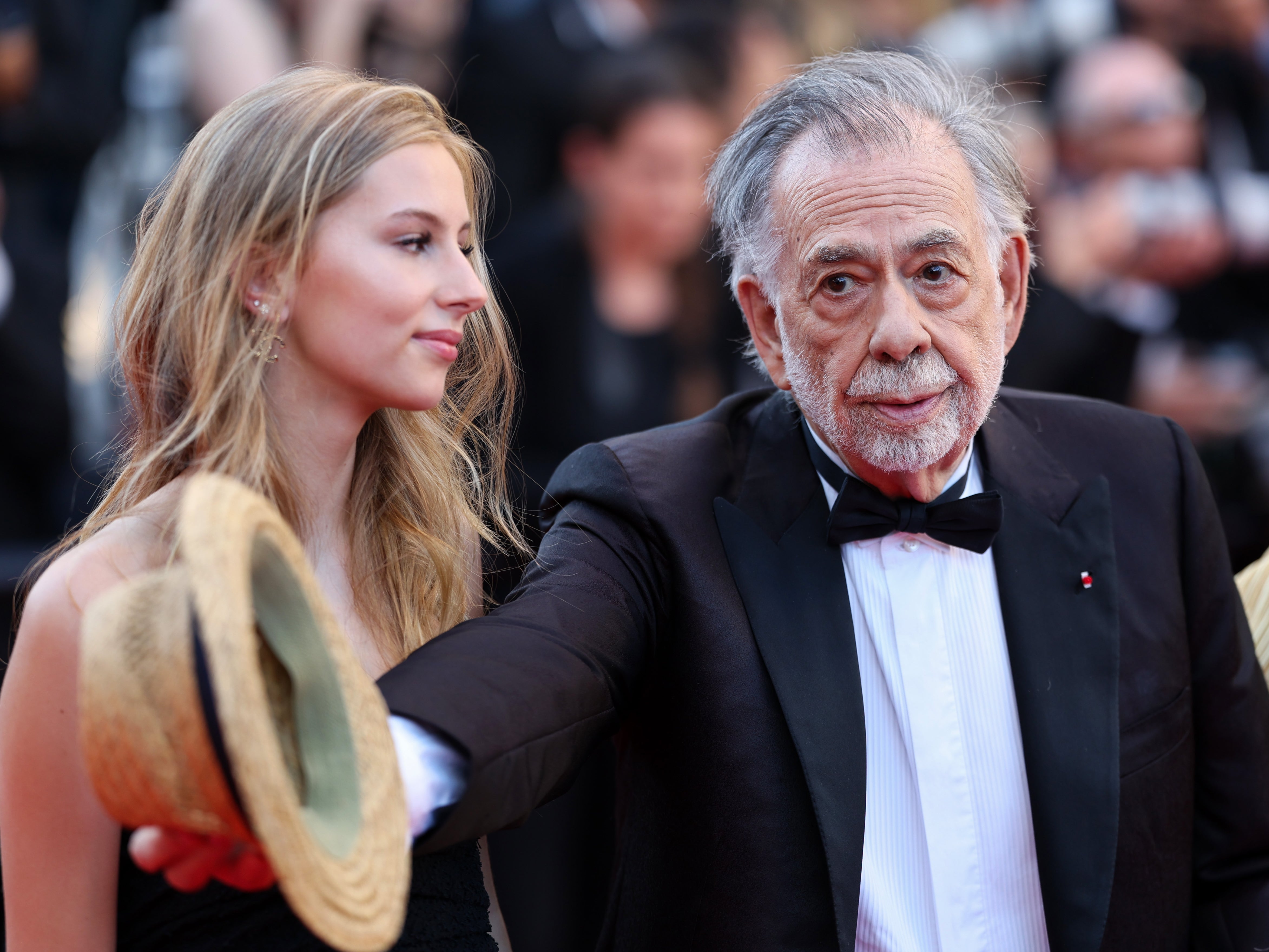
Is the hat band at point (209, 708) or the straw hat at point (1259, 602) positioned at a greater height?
the hat band at point (209, 708)

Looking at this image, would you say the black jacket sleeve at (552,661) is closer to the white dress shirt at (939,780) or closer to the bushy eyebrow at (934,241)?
the white dress shirt at (939,780)

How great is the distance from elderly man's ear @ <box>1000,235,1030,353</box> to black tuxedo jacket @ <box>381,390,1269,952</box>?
22 centimetres

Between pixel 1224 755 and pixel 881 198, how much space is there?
3.64 ft

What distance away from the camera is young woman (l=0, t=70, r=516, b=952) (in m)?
1.85

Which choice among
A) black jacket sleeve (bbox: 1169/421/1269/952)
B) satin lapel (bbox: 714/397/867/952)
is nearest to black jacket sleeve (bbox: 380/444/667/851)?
satin lapel (bbox: 714/397/867/952)

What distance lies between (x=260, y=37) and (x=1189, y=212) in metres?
3.24

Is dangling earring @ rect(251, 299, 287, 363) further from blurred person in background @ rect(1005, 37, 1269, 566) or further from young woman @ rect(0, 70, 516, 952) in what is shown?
blurred person in background @ rect(1005, 37, 1269, 566)

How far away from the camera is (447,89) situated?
4.36 m

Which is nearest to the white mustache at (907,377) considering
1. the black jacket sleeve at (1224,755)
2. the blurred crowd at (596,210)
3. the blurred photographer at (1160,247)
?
the black jacket sleeve at (1224,755)

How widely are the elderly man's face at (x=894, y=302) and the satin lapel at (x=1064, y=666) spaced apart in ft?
0.63

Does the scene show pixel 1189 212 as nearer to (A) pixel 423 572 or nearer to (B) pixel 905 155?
(B) pixel 905 155

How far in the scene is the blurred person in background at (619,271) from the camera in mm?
4152

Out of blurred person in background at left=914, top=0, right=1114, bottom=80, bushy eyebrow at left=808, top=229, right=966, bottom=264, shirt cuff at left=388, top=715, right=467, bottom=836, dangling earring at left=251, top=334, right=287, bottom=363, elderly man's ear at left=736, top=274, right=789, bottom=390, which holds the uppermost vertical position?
blurred person in background at left=914, top=0, right=1114, bottom=80

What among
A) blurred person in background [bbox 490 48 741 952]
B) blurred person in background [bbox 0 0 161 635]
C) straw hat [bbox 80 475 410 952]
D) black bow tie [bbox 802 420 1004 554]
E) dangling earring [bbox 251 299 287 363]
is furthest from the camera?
blurred person in background [bbox 490 48 741 952]
